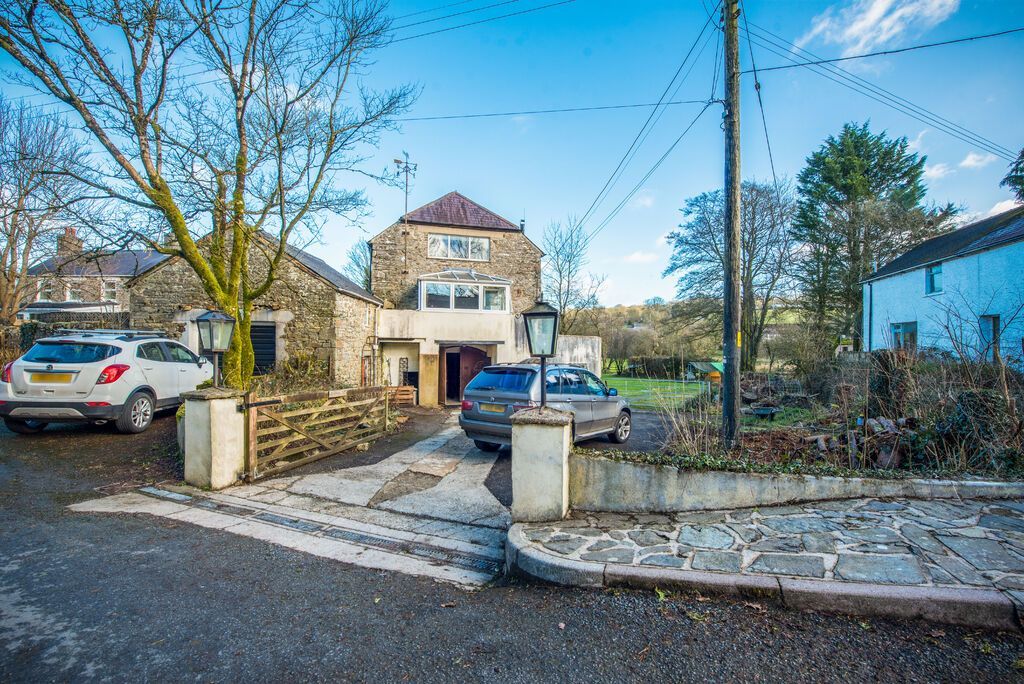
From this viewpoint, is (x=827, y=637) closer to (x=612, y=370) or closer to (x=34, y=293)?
(x=34, y=293)

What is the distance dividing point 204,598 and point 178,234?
7351mm

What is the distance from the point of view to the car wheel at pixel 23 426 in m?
7.53

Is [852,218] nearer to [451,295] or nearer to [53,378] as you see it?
[451,295]

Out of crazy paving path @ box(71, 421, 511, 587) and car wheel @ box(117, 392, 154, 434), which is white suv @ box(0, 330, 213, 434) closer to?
car wheel @ box(117, 392, 154, 434)

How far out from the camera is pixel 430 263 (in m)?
20.0

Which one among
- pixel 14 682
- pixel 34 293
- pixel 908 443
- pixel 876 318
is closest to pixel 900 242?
pixel 876 318

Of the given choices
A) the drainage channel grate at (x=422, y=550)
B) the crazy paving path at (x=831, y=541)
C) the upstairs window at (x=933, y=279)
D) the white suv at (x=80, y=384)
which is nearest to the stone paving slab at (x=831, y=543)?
the crazy paving path at (x=831, y=541)

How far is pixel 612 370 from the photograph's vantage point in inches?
1453

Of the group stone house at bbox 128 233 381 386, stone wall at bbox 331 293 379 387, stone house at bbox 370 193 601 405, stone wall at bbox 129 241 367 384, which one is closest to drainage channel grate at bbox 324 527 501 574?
stone wall at bbox 331 293 379 387

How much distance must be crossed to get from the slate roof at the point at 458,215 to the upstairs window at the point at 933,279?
15798 millimetres

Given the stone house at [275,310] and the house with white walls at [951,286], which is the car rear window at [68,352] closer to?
the stone house at [275,310]

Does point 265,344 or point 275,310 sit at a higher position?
point 275,310

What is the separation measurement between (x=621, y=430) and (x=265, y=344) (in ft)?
35.8

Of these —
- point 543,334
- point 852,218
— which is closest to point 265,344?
point 543,334
